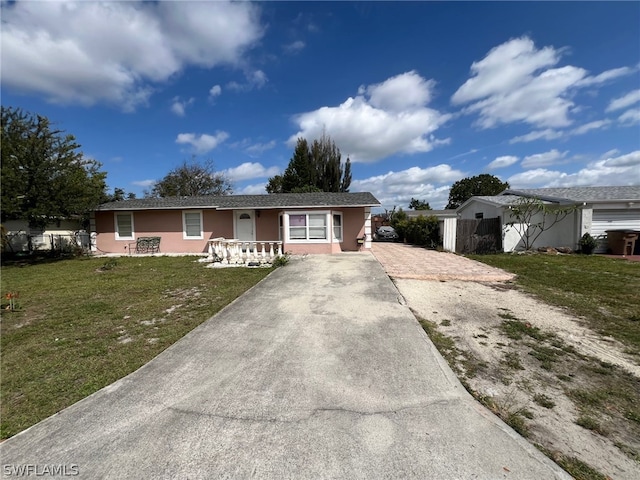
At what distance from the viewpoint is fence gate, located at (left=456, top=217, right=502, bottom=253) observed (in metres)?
14.8

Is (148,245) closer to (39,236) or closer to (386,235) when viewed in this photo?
(39,236)

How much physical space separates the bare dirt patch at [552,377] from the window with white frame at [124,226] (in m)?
16.6

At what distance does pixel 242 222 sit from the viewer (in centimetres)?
1572

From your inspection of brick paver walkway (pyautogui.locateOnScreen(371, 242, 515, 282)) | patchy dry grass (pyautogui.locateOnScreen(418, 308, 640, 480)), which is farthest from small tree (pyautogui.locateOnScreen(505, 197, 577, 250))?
patchy dry grass (pyautogui.locateOnScreen(418, 308, 640, 480))

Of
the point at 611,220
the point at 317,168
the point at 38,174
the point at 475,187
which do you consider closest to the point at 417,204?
the point at 475,187

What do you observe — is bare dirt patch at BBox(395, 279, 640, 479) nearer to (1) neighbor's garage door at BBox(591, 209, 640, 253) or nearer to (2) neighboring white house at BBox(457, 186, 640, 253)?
(2) neighboring white house at BBox(457, 186, 640, 253)

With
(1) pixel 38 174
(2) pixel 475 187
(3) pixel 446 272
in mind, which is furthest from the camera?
(2) pixel 475 187

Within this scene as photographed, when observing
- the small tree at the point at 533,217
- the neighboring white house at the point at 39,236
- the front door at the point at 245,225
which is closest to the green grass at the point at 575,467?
the front door at the point at 245,225

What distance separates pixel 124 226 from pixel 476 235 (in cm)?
1956

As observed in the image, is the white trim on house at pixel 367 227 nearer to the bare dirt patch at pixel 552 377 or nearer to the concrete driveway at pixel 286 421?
the bare dirt patch at pixel 552 377

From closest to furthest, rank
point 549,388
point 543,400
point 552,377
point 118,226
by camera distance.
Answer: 1. point 543,400
2. point 549,388
3. point 552,377
4. point 118,226

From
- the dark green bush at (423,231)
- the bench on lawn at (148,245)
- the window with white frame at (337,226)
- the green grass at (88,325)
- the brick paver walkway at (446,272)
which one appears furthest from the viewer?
the dark green bush at (423,231)

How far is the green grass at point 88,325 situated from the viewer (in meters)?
3.08

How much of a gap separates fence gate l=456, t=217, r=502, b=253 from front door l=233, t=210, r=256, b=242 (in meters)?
11.0
